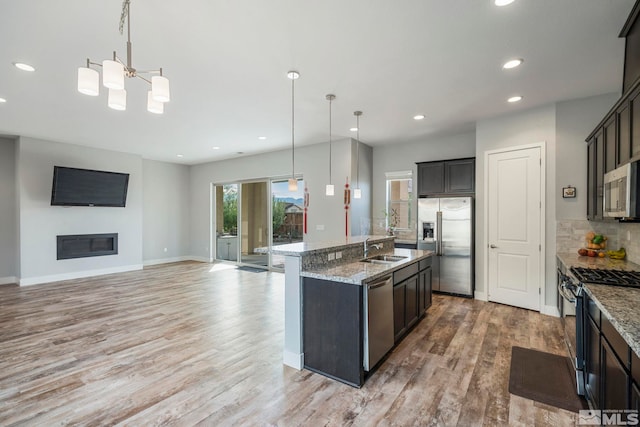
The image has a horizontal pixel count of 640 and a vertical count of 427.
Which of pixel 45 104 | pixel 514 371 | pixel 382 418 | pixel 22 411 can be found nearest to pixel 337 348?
pixel 382 418

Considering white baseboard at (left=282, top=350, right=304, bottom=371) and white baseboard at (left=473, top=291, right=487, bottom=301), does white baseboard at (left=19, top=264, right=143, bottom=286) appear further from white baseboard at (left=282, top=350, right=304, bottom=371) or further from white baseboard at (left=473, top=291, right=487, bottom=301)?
white baseboard at (left=473, top=291, right=487, bottom=301)

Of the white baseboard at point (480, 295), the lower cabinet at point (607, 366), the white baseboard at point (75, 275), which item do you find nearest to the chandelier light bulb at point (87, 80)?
the lower cabinet at point (607, 366)

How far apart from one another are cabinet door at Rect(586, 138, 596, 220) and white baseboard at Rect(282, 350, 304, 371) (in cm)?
376

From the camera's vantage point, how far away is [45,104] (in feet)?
14.0

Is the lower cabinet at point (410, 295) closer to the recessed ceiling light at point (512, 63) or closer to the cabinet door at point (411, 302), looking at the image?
the cabinet door at point (411, 302)

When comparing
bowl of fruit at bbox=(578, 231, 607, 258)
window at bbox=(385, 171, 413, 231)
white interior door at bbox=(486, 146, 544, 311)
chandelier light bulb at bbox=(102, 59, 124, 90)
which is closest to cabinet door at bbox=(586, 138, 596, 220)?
bowl of fruit at bbox=(578, 231, 607, 258)

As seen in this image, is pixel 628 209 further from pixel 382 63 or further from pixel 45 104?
pixel 45 104

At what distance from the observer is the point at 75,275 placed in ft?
22.0

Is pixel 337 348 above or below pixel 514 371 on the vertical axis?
above

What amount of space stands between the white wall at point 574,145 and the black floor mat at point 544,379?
7.06 ft

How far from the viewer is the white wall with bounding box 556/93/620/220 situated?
13.0ft

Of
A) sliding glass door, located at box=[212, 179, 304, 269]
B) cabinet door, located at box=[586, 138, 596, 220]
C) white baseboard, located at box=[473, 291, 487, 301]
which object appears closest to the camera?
cabinet door, located at box=[586, 138, 596, 220]

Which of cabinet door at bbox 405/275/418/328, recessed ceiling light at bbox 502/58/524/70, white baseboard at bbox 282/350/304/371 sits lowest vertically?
white baseboard at bbox 282/350/304/371

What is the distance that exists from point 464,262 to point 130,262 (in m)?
7.66
